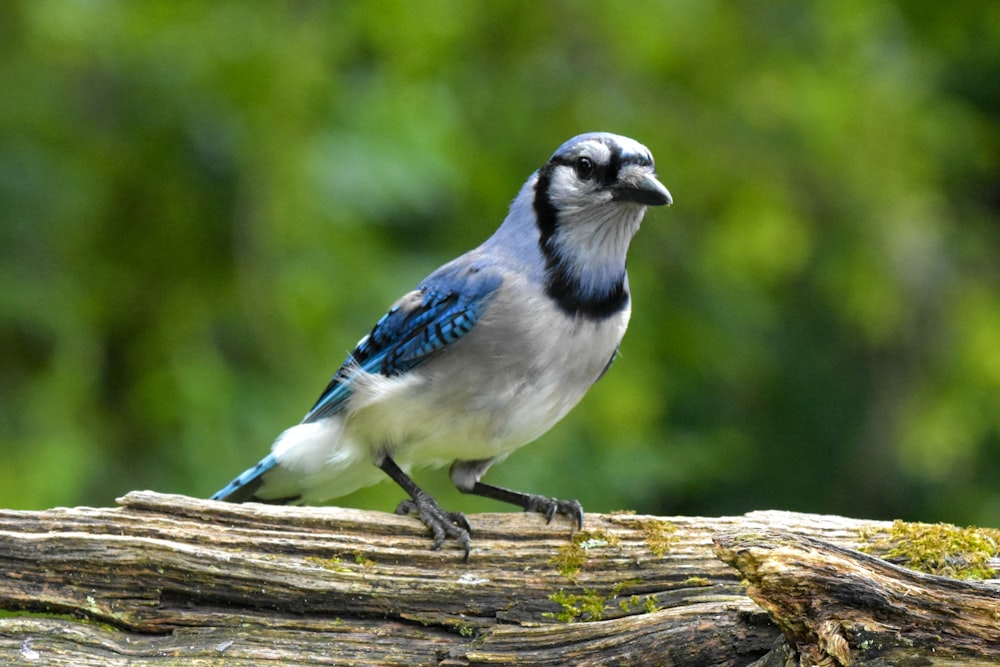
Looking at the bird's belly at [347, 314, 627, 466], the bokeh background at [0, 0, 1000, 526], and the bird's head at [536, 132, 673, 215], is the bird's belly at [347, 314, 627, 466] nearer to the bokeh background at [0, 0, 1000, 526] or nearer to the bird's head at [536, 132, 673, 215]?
the bird's head at [536, 132, 673, 215]

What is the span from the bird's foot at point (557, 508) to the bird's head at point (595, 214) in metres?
0.52

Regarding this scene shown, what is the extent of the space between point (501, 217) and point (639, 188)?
2.48 m

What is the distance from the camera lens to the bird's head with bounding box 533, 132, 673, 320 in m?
3.51

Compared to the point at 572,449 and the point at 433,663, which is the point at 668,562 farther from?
the point at 572,449

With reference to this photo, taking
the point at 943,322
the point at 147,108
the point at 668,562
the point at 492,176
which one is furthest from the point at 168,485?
the point at 943,322

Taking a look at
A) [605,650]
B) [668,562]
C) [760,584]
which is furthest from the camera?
[668,562]

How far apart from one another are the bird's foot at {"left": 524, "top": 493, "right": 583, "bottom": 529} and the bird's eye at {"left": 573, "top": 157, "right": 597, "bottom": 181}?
896 millimetres

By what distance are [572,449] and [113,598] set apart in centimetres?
301

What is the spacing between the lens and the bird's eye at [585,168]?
11.7 ft

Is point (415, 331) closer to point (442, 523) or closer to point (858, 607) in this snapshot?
point (442, 523)

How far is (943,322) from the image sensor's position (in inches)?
237

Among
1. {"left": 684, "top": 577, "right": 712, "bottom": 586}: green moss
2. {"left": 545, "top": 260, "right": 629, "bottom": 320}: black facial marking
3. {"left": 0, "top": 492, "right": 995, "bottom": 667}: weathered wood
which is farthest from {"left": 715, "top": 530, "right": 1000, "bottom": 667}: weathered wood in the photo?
{"left": 545, "top": 260, "right": 629, "bottom": 320}: black facial marking

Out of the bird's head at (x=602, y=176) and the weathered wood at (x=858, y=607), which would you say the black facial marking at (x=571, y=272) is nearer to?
the bird's head at (x=602, y=176)

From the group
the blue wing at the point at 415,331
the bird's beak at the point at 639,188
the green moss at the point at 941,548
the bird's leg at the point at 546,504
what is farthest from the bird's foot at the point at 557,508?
the bird's beak at the point at 639,188
